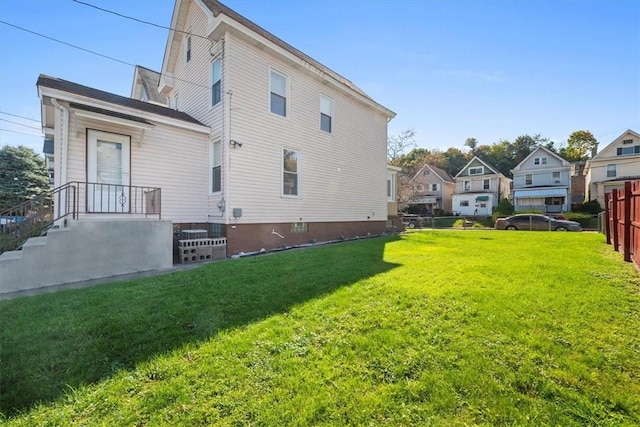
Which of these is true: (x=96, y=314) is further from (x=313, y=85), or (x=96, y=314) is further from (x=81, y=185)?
(x=313, y=85)

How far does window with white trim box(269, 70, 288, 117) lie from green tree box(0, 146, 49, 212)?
1164 inches

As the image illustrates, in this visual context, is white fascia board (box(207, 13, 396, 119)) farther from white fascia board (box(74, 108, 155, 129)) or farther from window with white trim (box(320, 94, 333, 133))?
white fascia board (box(74, 108, 155, 129))

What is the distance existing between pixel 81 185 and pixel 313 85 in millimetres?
8403

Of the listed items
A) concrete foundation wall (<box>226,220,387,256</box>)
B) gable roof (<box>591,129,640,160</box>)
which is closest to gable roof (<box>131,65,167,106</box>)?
concrete foundation wall (<box>226,220,387,256</box>)

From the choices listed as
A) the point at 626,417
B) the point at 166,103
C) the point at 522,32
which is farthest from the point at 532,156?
Answer: the point at 626,417

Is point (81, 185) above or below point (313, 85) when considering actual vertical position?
below

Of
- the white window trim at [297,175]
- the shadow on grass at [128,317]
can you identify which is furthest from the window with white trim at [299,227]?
the shadow on grass at [128,317]

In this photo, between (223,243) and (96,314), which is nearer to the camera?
(96,314)

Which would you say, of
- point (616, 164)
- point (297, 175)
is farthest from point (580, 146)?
point (297, 175)

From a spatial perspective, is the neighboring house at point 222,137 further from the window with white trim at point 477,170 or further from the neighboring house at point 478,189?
the window with white trim at point 477,170

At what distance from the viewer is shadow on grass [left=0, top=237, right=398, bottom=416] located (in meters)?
2.66

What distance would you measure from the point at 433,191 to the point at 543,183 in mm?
12957

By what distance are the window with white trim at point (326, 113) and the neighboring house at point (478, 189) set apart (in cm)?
3251

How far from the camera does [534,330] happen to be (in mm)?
3154
